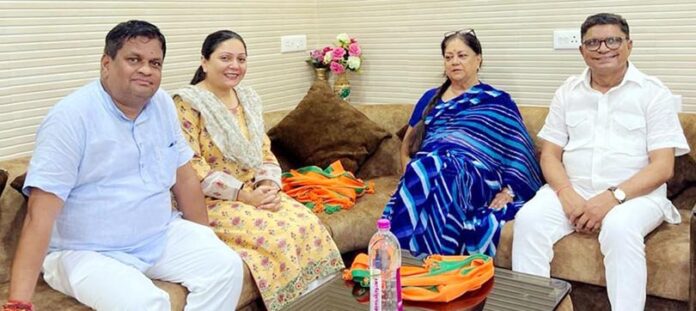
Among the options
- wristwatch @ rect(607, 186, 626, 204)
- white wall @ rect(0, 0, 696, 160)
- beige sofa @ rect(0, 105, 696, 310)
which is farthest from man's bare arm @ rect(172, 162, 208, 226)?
wristwatch @ rect(607, 186, 626, 204)

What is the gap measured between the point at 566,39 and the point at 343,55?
1.27 meters

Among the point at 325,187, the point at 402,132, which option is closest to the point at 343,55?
the point at 402,132

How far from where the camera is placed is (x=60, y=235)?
197 centimetres

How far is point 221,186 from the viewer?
8.20 feet

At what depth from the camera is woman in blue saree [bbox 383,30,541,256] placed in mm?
2590

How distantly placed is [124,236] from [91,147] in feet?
0.95

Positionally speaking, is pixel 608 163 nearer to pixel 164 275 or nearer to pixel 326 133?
pixel 326 133

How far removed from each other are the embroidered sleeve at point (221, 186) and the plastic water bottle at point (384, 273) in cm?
89

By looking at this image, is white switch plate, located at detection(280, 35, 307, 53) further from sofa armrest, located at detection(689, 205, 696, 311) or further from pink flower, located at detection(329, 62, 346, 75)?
sofa armrest, located at detection(689, 205, 696, 311)

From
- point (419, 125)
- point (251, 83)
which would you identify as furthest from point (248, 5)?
point (419, 125)

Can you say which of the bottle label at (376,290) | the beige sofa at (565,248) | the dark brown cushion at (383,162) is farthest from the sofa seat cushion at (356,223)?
the bottle label at (376,290)

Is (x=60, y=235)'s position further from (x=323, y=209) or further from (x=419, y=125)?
(x=419, y=125)

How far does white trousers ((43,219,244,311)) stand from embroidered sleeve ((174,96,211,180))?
295 millimetres

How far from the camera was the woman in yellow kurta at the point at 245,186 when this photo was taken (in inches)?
91.0
